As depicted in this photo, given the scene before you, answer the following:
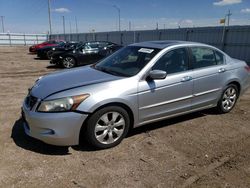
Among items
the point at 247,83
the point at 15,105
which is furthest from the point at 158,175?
the point at 15,105

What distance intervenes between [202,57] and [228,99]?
1.20 metres

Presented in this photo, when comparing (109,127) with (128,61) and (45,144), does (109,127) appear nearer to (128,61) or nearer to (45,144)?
(45,144)

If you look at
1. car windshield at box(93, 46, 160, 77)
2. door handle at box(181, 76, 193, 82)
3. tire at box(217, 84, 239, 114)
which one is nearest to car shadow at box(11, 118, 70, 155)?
car windshield at box(93, 46, 160, 77)

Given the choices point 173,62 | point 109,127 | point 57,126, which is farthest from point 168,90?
point 57,126

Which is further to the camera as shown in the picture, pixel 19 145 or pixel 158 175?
pixel 19 145

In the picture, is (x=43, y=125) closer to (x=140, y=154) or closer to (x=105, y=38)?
(x=140, y=154)

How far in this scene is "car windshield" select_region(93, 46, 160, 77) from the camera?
4.20 metres

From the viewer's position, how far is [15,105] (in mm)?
6039

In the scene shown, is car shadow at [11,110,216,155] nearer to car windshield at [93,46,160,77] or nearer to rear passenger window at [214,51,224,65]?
car windshield at [93,46,160,77]

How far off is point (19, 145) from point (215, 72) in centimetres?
374

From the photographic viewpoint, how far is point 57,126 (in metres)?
3.42

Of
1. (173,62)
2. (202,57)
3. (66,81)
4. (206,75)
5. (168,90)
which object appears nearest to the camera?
(66,81)

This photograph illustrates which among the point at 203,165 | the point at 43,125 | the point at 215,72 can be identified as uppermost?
the point at 215,72

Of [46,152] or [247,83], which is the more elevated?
[247,83]
